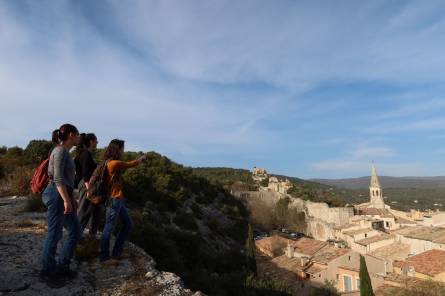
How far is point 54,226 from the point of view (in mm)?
4953

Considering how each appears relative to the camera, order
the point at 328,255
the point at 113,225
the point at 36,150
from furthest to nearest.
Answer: the point at 328,255
the point at 36,150
the point at 113,225

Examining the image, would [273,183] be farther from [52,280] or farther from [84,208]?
[52,280]

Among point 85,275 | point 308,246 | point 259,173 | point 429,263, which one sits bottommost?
point 308,246

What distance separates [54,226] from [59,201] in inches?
12.9

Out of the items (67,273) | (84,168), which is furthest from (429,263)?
(67,273)

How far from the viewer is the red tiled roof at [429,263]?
79.5 ft

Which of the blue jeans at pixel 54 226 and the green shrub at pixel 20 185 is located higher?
the green shrub at pixel 20 185

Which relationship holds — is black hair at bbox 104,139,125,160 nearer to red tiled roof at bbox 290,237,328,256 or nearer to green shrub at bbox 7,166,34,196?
green shrub at bbox 7,166,34,196

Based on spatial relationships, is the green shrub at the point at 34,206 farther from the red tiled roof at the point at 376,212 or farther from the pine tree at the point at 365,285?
the red tiled roof at the point at 376,212

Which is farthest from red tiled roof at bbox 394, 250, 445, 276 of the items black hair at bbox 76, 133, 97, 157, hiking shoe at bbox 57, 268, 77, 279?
hiking shoe at bbox 57, 268, 77, 279

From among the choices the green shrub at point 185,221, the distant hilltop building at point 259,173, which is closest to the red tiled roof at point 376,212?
the distant hilltop building at point 259,173

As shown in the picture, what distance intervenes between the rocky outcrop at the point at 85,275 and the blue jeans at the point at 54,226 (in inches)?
12.6

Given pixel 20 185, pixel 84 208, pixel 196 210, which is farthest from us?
pixel 196 210

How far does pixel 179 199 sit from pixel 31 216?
1951 cm
